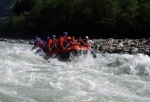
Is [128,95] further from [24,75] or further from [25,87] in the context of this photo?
[24,75]

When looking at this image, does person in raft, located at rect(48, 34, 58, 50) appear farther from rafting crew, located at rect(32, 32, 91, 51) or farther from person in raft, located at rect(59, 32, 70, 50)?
person in raft, located at rect(59, 32, 70, 50)

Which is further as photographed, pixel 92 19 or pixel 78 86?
pixel 92 19

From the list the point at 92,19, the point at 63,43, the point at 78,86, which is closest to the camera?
the point at 78,86

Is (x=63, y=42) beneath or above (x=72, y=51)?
above

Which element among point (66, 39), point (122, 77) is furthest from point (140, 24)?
point (122, 77)

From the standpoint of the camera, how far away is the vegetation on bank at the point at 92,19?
5444 centimetres

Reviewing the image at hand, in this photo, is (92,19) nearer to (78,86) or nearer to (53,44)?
(53,44)

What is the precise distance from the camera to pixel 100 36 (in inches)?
2403

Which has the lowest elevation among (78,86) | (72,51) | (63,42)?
(78,86)

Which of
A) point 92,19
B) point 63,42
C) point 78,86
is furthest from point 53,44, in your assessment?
point 92,19

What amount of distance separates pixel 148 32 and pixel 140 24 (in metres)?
2.09

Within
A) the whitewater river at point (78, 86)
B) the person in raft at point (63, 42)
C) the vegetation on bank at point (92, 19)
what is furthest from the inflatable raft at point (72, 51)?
the vegetation on bank at point (92, 19)

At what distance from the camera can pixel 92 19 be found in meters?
64.4

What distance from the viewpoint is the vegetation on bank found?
54.4m
